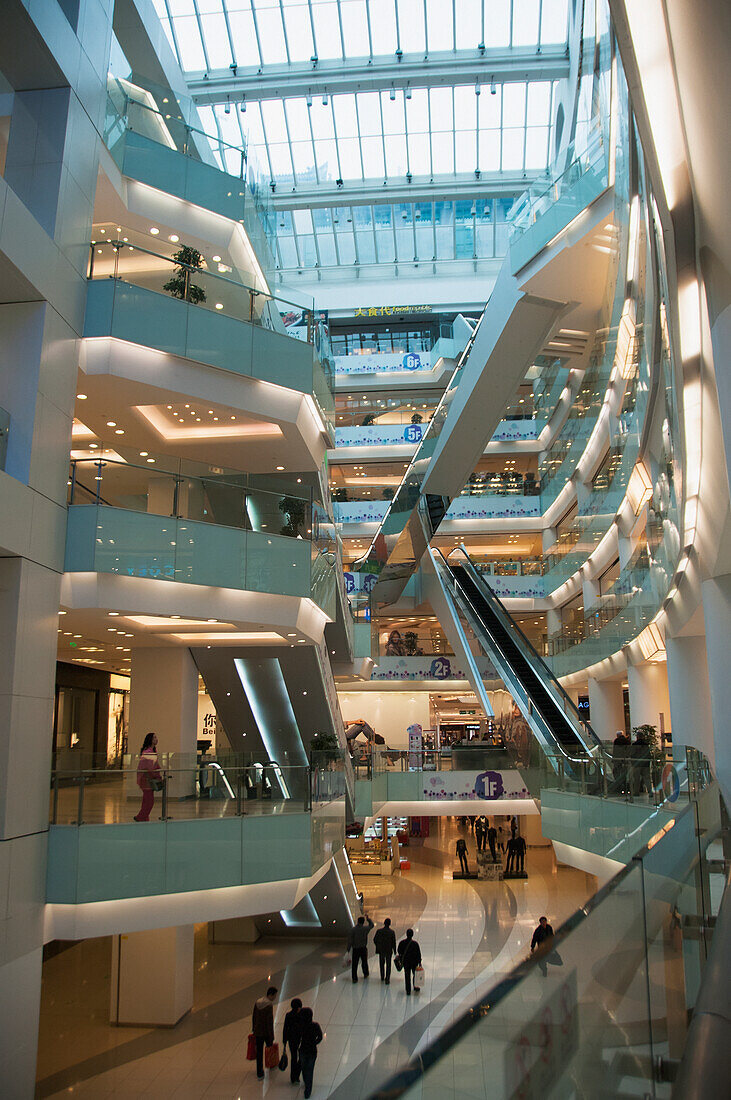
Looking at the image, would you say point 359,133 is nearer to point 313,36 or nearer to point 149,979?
point 313,36

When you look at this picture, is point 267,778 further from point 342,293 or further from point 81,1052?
point 342,293

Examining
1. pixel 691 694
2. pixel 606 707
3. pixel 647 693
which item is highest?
pixel 647 693

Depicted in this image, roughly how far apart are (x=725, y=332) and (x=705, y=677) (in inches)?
451

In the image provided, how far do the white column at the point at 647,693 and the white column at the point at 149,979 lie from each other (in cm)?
1231

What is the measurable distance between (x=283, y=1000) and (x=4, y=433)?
29.4 feet

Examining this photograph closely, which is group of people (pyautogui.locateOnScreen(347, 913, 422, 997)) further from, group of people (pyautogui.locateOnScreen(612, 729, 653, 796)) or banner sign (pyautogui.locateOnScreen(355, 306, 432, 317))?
banner sign (pyautogui.locateOnScreen(355, 306, 432, 317))

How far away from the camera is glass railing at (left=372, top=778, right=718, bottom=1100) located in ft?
6.82

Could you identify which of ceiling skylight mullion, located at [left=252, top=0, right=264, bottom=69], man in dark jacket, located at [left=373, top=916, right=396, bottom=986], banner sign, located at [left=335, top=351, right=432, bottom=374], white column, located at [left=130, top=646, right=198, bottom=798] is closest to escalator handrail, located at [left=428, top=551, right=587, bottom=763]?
man in dark jacket, located at [left=373, top=916, right=396, bottom=986]

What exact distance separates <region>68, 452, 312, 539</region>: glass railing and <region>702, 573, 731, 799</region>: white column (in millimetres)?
5655

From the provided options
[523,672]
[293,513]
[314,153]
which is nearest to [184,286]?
[293,513]

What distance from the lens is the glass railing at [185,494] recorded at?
1006 cm

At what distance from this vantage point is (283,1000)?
490 inches

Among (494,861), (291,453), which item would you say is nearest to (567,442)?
(494,861)

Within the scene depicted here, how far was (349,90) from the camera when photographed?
25.3 metres
